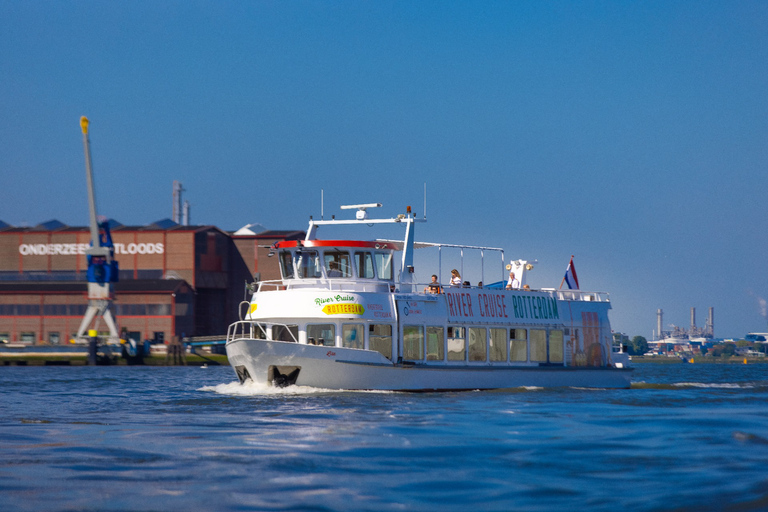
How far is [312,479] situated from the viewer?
457 inches

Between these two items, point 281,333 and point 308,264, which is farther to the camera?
point 308,264

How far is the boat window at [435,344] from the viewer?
95.2 feet

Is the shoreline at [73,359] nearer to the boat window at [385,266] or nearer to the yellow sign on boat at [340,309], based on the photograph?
the boat window at [385,266]

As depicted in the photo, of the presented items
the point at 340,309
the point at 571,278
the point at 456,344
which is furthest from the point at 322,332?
the point at 571,278

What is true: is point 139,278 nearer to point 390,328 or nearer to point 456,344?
point 456,344

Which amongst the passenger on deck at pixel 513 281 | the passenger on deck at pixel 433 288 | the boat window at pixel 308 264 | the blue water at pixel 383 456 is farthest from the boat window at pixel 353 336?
the passenger on deck at pixel 513 281

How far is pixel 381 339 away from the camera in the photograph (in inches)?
1094

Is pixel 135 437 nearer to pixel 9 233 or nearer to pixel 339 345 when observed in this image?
pixel 339 345

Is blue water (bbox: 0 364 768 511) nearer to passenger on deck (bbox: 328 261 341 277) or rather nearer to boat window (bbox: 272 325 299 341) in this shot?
boat window (bbox: 272 325 299 341)

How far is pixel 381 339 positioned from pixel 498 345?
5007 mm

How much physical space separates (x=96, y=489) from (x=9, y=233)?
90.1m

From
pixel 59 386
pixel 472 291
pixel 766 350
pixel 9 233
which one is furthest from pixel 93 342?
pixel 766 350

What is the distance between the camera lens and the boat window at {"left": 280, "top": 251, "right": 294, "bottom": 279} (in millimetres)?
29219

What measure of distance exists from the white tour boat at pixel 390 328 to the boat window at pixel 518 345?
0.12 feet
